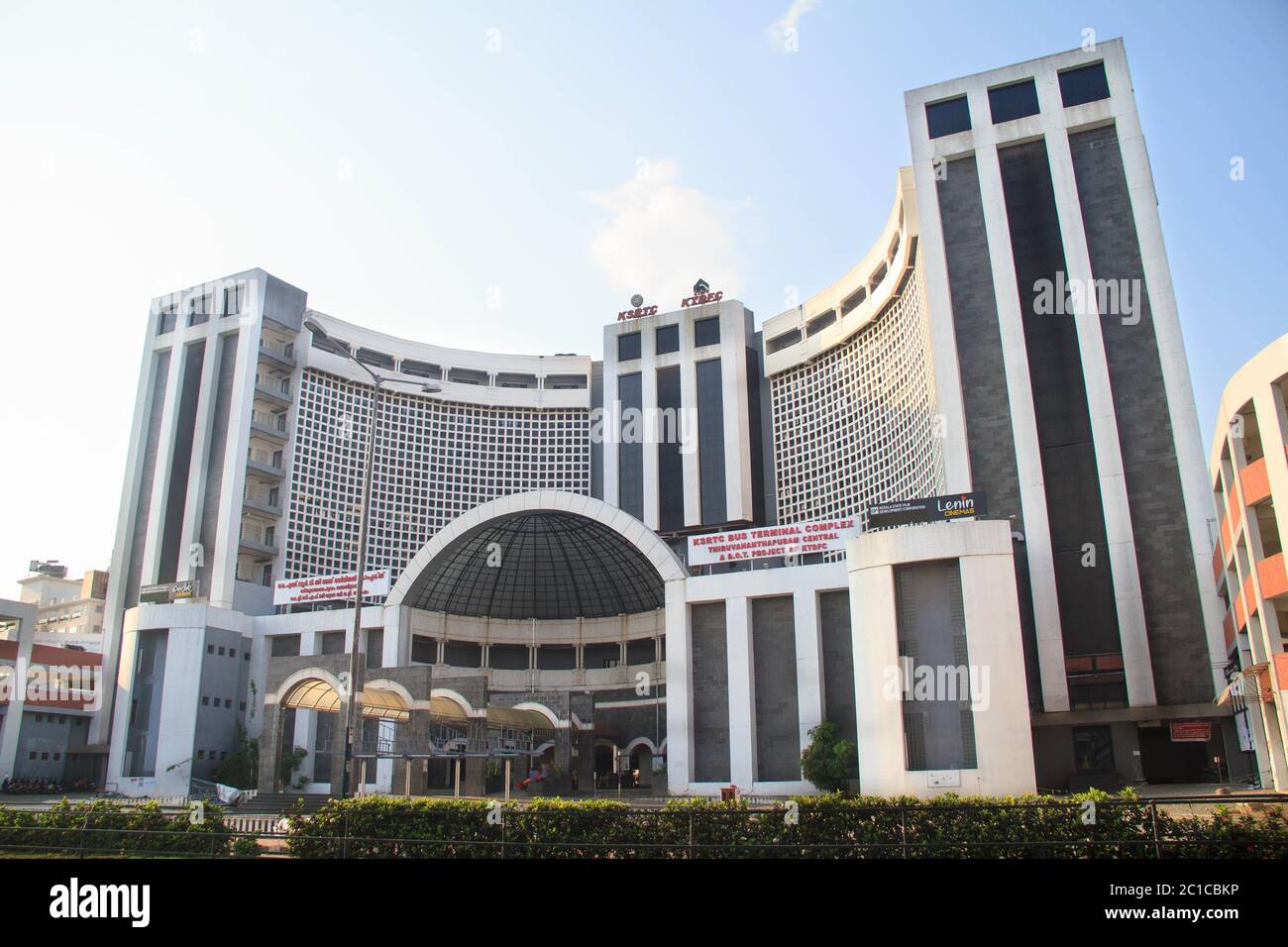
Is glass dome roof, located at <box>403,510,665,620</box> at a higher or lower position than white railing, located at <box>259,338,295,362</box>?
lower

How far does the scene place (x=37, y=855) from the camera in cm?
1969

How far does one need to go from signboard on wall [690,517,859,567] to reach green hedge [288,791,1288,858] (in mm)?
30372

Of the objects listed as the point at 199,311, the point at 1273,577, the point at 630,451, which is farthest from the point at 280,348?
the point at 1273,577

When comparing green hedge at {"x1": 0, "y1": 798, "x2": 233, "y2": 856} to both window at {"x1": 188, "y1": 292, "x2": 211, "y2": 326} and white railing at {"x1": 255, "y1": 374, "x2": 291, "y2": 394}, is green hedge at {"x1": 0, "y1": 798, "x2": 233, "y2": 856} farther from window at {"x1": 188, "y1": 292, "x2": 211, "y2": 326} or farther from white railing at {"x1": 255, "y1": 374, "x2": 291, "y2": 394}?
window at {"x1": 188, "y1": 292, "x2": 211, "y2": 326}

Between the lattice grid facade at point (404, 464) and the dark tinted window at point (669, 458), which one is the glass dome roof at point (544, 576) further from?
the dark tinted window at point (669, 458)

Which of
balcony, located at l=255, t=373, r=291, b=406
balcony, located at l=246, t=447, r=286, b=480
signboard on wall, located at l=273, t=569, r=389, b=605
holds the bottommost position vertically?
signboard on wall, located at l=273, t=569, r=389, b=605

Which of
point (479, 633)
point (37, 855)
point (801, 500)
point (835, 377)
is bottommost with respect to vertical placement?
point (37, 855)

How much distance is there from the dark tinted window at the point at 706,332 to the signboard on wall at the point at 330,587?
33462mm

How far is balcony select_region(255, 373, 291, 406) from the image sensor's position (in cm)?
7275

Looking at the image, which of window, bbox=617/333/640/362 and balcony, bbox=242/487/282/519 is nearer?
balcony, bbox=242/487/282/519

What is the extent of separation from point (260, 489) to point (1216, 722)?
62.0 m

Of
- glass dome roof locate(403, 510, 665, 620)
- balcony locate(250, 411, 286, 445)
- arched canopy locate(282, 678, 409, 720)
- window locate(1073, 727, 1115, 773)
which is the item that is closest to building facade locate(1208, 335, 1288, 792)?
window locate(1073, 727, 1115, 773)

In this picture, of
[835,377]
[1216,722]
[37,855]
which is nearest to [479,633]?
[835,377]

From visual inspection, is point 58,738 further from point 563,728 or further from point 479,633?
point 563,728
